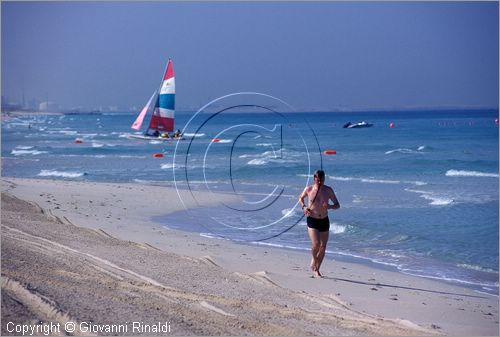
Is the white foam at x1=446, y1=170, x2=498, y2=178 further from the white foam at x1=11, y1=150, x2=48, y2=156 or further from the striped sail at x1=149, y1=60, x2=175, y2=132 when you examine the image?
the white foam at x1=11, y1=150, x2=48, y2=156

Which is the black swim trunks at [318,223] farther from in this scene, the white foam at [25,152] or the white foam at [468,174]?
the white foam at [25,152]

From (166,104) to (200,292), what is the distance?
92.8 ft

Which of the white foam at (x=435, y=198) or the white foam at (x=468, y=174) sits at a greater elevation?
the white foam at (x=435, y=198)

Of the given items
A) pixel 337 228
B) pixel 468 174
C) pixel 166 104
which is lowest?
pixel 468 174

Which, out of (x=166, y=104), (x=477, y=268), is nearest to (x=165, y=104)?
(x=166, y=104)

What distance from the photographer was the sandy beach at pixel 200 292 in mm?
5598

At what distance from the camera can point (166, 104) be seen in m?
34.6

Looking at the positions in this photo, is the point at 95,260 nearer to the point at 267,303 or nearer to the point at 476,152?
the point at 267,303

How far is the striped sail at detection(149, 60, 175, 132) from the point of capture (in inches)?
1325

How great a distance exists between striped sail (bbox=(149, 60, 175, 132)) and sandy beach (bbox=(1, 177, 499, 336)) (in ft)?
73.4

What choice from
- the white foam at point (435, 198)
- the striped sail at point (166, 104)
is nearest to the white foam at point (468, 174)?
the white foam at point (435, 198)

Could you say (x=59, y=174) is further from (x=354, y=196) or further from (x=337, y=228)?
(x=337, y=228)

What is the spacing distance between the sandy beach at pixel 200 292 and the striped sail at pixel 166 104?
22364 mm

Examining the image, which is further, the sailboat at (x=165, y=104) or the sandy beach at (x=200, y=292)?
the sailboat at (x=165, y=104)
